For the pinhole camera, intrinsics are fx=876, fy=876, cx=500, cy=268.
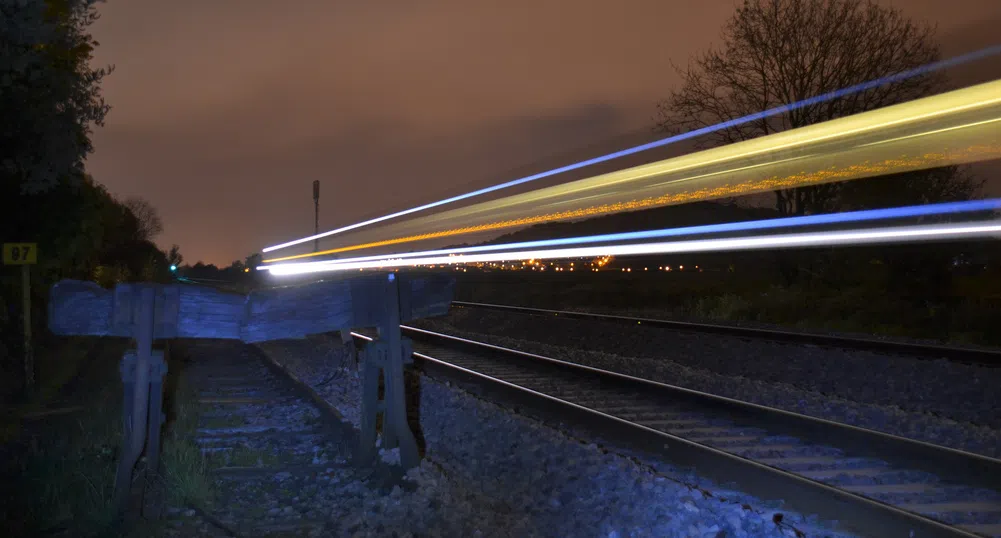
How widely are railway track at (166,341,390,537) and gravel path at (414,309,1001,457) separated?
572 cm

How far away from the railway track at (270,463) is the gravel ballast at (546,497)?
15.7 inches

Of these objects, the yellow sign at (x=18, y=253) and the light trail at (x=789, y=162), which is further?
the yellow sign at (x=18, y=253)

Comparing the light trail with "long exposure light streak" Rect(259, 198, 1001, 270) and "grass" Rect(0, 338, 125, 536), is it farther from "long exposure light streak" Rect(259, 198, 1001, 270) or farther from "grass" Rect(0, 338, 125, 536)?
"grass" Rect(0, 338, 125, 536)

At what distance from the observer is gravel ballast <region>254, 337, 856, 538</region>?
621 centimetres

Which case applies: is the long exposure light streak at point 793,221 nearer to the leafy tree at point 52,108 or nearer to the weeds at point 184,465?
the weeds at point 184,465

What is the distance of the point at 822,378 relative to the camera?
13297 mm

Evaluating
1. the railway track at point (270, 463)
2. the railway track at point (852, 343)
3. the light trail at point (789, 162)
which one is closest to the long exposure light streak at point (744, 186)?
the light trail at point (789, 162)

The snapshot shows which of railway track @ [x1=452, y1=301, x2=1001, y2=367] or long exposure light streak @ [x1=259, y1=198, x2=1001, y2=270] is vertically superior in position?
long exposure light streak @ [x1=259, y1=198, x2=1001, y2=270]

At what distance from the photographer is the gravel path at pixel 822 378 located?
10242 millimetres

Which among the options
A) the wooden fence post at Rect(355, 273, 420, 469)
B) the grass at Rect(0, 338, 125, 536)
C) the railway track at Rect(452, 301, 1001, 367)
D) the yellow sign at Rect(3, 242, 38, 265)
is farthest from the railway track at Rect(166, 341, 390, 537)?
the railway track at Rect(452, 301, 1001, 367)

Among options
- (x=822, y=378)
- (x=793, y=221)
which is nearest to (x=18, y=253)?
(x=793, y=221)

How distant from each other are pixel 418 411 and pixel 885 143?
782cm

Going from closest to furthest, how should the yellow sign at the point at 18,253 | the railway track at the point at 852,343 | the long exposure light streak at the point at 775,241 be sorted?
1. the long exposure light streak at the point at 775,241
2. the railway track at the point at 852,343
3. the yellow sign at the point at 18,253

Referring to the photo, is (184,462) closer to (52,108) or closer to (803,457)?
(803,457)
